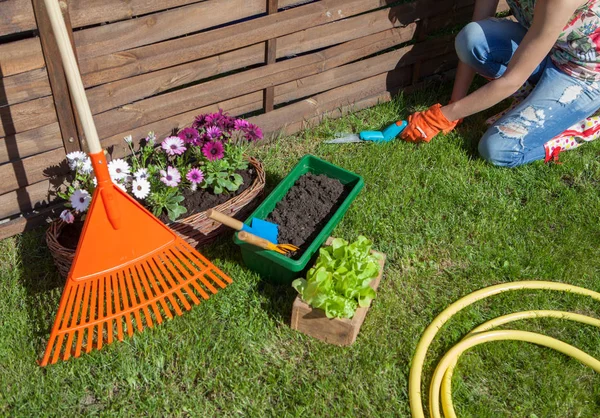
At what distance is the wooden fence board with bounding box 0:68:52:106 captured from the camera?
92.9 inches

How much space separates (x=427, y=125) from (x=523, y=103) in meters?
0.54

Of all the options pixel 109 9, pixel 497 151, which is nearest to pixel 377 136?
pixel 497 151

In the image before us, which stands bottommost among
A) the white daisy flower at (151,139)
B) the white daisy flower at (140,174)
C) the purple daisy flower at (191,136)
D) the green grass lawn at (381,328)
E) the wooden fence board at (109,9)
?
the green grass lawn at (381,328)

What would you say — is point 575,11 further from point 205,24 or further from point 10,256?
point 10,256

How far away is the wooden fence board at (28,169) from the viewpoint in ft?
8.46

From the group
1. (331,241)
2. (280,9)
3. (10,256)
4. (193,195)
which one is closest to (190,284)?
(193,195)

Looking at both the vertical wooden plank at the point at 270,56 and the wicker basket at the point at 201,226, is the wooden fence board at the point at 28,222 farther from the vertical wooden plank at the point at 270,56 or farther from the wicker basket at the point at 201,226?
the vertical wooden plank at the point at 270,56

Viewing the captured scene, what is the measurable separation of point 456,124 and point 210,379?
2.11 metres

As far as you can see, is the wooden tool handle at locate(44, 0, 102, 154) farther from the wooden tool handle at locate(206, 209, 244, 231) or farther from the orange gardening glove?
the orange gardening glove

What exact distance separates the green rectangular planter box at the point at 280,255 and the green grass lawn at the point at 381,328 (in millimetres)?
81

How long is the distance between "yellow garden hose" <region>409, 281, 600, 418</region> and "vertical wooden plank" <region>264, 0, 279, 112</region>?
1484 mm

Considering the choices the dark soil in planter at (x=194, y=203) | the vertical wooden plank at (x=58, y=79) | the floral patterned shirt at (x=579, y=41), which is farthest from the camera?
the floral patterned shirt at (x=579, y=41)

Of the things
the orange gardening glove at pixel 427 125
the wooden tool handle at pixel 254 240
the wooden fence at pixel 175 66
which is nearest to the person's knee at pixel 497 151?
the orange gardening glove at pixel 427 125

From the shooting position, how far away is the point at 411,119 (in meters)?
3.37
